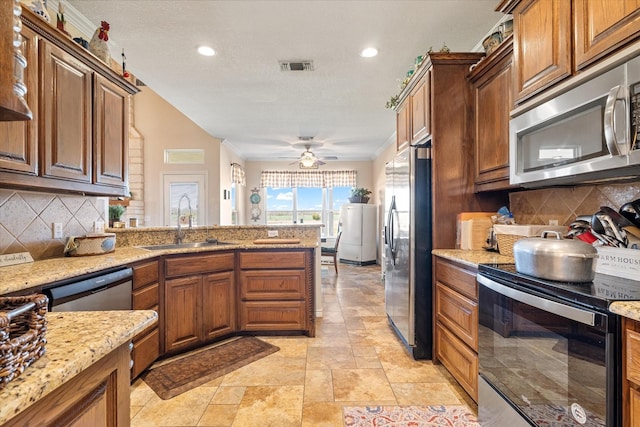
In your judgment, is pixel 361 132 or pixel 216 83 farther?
pixel 361 132

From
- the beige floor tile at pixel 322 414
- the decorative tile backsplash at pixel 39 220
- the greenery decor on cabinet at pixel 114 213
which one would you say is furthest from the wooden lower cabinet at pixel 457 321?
the greenery decor on cabinet at pixel 114 213

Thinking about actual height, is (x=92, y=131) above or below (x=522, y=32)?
below

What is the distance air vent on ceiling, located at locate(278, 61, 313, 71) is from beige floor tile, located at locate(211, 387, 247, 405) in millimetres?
2825

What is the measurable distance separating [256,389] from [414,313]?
4.24 ft

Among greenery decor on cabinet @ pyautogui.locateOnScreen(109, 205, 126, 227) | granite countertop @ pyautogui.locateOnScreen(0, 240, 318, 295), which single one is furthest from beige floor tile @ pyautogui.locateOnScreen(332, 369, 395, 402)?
greenery decor on cabinet @ pyautogui.locateOnScreen(109, 205, 126, 227)

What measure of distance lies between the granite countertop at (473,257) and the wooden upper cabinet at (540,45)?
0.92 metres

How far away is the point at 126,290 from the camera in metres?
2.04

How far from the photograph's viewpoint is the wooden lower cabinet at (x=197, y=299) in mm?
2492

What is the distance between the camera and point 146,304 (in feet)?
7.41

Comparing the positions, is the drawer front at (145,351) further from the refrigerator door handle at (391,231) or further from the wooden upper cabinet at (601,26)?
the wooden upper cabinet at (601,26)

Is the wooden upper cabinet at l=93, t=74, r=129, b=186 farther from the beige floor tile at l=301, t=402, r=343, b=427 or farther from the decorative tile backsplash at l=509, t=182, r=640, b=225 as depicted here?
the decorative tile backsplash at l=509, t=182, r=640, b=225

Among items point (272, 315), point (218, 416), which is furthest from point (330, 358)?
point (218, 416)

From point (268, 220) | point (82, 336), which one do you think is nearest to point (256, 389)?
point (82, 336)

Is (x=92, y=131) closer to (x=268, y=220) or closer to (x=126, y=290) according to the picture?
(x=126, y=290)
